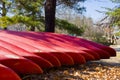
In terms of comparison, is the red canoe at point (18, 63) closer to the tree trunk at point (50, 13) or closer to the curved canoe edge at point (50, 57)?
the curved canoe edge at point (50, 57)

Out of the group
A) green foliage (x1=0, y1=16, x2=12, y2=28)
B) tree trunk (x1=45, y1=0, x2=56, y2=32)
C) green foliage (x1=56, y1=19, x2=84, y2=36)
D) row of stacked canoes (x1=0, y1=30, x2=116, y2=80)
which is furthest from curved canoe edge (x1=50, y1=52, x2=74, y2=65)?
green foliage (x1=0, y1=16, x2=12, y2=28)

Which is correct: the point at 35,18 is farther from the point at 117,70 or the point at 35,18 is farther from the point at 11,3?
the point at 117,70

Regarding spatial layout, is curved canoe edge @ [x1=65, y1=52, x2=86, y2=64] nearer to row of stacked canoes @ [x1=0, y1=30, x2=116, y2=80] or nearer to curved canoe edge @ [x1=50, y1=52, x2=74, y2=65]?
row of stacked canoes @ [x1=0, y1=30, x2=116, y2=80]

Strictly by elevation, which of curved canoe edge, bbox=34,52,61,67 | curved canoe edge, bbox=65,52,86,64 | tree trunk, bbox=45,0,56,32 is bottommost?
curved canoe edge, bbox=65,52,86,64

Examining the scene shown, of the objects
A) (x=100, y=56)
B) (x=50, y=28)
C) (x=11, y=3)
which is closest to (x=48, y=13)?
(x=50, y=28)

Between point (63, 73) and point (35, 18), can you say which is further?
point (35, 18)

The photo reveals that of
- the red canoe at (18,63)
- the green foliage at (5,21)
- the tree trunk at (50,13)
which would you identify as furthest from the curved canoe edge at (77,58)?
the green foliage at (5,21)

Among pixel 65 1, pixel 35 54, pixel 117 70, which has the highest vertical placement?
pixel 65 1

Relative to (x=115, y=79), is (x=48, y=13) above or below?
above

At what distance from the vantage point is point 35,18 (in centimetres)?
2000

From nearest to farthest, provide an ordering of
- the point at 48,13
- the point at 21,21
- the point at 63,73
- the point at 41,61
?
1. the point at 41,61
2. the point at 63,73
3. the point at 48,13
4. the point at 21,21

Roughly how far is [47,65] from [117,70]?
202 centimetres

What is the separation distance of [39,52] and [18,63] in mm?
1482

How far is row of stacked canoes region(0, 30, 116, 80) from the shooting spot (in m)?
5.27
